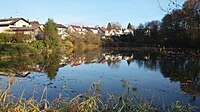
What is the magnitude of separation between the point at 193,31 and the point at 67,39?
24890 mm

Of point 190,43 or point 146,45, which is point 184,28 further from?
point 146,45

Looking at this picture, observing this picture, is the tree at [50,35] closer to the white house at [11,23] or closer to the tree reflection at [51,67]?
the tree reflection at [51,67]

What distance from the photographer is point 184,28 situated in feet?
128

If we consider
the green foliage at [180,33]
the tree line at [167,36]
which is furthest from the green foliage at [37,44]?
the green foliage at [180,33]

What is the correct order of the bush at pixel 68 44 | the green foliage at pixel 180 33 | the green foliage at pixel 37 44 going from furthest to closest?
the bush at pixel 68 44 → the green foliage at pixel 180 33 → the green foliage at pixel 37 44

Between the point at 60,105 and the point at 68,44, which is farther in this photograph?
the point at 68,44

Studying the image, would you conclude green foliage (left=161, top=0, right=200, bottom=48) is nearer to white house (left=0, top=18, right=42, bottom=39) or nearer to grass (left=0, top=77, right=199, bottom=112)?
white house (left=0, top=18, right=42, bottom=39)

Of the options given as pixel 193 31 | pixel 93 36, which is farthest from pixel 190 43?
pixel 93 36

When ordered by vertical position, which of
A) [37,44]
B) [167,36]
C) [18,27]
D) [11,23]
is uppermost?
[11,23]

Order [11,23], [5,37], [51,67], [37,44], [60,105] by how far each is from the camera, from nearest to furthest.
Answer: [60,105]
[51,67]
[5,37]
[37,44]
[11,23]

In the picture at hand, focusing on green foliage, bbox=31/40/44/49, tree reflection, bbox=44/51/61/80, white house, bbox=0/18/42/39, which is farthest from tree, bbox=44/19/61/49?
tree reflection, bbox=44/51/61/80

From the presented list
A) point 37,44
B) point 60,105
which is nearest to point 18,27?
point 37,44

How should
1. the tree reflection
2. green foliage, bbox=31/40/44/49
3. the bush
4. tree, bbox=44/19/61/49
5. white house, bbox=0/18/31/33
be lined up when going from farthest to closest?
the bush < white house, bbox=0/18/31/33 < tree, bbox=44/19/61/49 < green foliage, bbox=31/40/44/49 < the tree reflection

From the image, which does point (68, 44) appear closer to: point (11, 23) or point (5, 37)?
point (11, 23)
